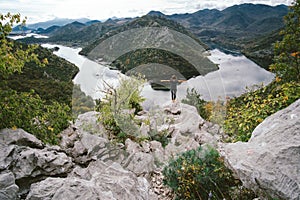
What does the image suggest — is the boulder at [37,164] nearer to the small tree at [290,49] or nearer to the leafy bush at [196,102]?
the small tree at [290,49]

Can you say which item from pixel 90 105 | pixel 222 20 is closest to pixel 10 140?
pixel 90 105

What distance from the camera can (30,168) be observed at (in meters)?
3.09

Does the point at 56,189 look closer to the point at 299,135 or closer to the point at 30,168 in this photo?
the point at 30,168

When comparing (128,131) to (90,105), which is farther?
(90,105)

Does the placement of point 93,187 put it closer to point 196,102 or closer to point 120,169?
point 120,169

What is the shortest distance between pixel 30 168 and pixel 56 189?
0.95 m

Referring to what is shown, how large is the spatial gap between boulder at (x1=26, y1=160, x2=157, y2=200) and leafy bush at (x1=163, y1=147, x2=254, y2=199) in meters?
1.06

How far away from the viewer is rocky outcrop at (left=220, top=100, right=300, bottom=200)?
7.94 ft

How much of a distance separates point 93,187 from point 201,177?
74.9 inches

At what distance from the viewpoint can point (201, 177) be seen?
366 centimetres

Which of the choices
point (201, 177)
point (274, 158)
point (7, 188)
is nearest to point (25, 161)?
point (7, 188)

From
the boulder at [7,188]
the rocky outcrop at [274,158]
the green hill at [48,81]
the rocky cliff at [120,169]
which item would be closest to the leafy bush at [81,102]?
the green hill at [48,81]

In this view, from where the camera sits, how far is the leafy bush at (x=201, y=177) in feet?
12.0

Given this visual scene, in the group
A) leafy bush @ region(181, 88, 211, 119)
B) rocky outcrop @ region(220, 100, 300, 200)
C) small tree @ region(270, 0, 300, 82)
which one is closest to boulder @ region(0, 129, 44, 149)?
rocky outcrop @ region(220, 100, 300, 200)
